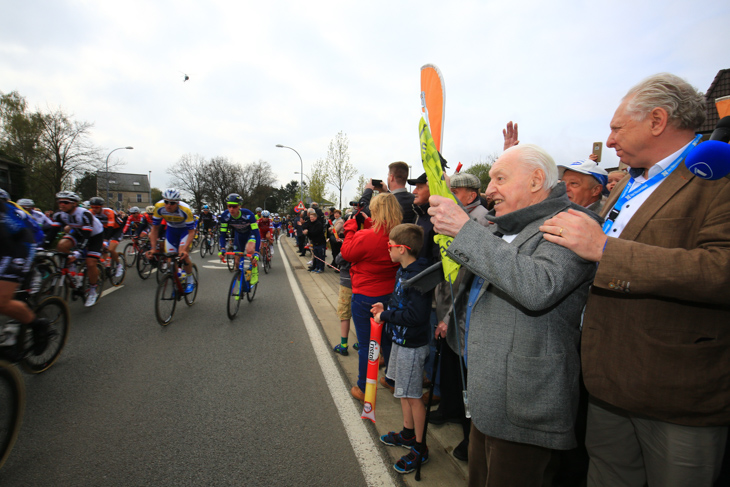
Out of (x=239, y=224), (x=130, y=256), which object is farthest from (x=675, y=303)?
(x=130, y=256)

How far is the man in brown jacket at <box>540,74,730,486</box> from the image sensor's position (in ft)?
3.78

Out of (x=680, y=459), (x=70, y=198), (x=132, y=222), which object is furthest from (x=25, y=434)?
(x=132, y=222)

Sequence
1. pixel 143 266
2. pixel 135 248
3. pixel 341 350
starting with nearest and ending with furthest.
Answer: pixel 341 350, pixel 143 266, pixel 135 248

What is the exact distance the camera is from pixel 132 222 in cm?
1239

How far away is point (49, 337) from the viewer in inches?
150

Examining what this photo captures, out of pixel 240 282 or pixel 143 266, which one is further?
pixel 143 266

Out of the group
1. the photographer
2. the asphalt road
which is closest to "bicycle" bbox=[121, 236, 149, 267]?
the asphalt road

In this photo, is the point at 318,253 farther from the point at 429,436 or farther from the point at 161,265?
the point at 429,436

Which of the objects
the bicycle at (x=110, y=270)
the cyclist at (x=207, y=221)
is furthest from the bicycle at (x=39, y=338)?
the cyclist at (x=207, y=221)

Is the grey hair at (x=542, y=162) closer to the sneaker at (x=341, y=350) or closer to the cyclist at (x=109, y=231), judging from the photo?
the sneaker at (x=341, y=350)

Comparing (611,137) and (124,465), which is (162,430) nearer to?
(124,465)

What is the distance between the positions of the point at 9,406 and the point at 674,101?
4.27 metres

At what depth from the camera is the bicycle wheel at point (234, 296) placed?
236 inches

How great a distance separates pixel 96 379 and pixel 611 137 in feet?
16.0
